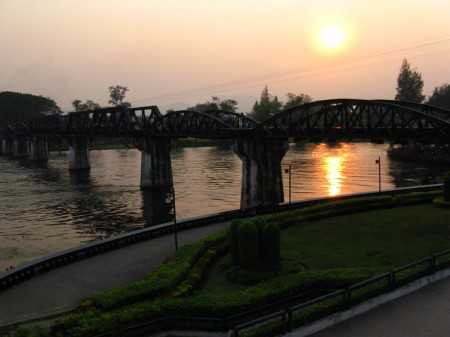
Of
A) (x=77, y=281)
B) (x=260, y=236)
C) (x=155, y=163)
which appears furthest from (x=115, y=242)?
(x=155, y=163)

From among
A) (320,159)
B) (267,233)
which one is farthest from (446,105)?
(267,233)

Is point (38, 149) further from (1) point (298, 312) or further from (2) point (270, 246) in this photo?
(1) point (298, 312)

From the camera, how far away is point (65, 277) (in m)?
29.5

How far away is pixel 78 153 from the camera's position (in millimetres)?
129000

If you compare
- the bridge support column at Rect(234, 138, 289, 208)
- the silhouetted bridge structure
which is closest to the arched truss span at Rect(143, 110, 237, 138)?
the silhouetted bridge structure

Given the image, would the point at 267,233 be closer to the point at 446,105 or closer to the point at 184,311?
the point at 184,311

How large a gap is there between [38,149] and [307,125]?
13372 centimetres

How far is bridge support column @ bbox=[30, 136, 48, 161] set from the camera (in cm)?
16588

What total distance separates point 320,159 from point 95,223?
89277 millimetres

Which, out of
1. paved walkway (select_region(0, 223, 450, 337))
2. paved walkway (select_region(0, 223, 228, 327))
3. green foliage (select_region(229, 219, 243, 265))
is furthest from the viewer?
green foliage (select_region(229, 219, 243, 265))

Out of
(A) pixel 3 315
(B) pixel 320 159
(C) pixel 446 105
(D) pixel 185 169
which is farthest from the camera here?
(C) pixel 446 105

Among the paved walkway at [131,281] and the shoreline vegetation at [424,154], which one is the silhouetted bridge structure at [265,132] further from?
the shoreline vegetation at [424,154]

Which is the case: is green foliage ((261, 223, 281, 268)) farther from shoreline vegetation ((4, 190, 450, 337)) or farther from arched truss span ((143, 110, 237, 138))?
arched truss span ((143, 110, 237, 138))

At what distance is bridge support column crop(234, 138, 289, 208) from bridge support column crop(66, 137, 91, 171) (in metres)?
77.5
